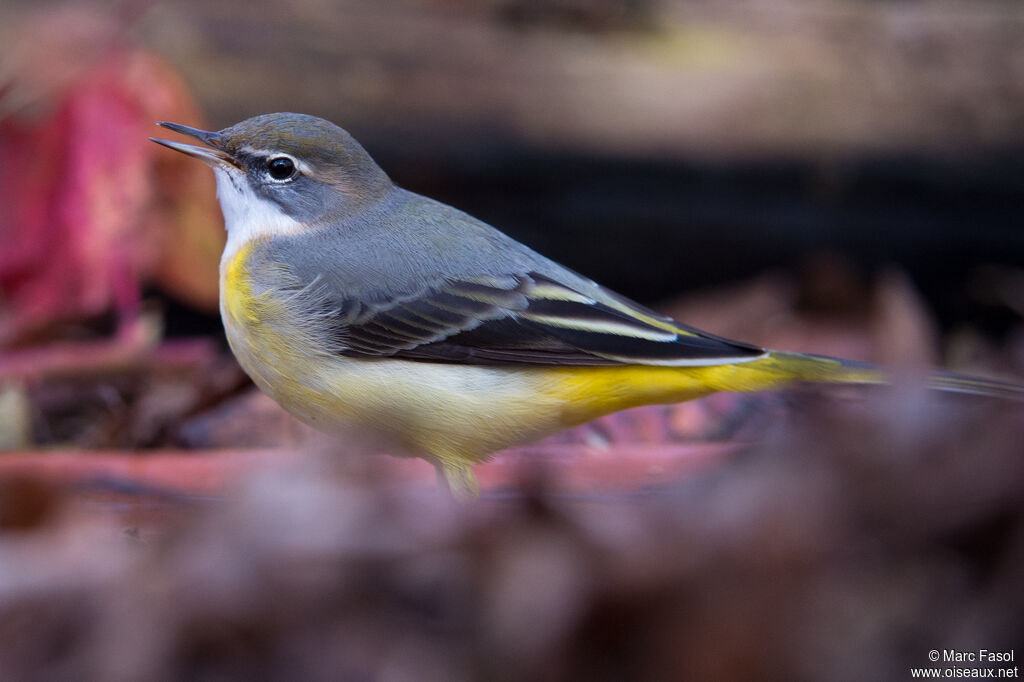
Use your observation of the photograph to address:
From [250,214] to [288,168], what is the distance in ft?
0.69

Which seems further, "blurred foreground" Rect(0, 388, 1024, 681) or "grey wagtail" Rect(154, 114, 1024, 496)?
"grey wagtail" Rect(154, 114, 1024, 496)

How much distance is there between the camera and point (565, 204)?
5887mm

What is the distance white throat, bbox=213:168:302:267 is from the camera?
3215mm

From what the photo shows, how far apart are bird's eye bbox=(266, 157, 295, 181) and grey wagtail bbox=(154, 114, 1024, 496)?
0.24 metres

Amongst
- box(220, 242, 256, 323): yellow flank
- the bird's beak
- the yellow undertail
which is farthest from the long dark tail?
the bird's beak

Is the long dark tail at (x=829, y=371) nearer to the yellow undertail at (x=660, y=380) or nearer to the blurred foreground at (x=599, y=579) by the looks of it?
the yellow undertail at (x=660, y=380)

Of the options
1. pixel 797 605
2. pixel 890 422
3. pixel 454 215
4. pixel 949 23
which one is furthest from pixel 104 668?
pixel 949 23

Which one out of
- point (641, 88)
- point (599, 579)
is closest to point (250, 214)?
point (599, 579)

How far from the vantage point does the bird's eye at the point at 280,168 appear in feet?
10.4

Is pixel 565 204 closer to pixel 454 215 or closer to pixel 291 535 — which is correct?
pixel 454 215

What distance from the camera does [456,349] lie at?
2879mm

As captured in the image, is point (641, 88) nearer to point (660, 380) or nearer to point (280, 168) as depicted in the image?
point (280, 168)

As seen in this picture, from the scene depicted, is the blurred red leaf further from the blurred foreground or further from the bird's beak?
the blurred foreground

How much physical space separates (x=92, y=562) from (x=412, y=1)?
14.8 ft
